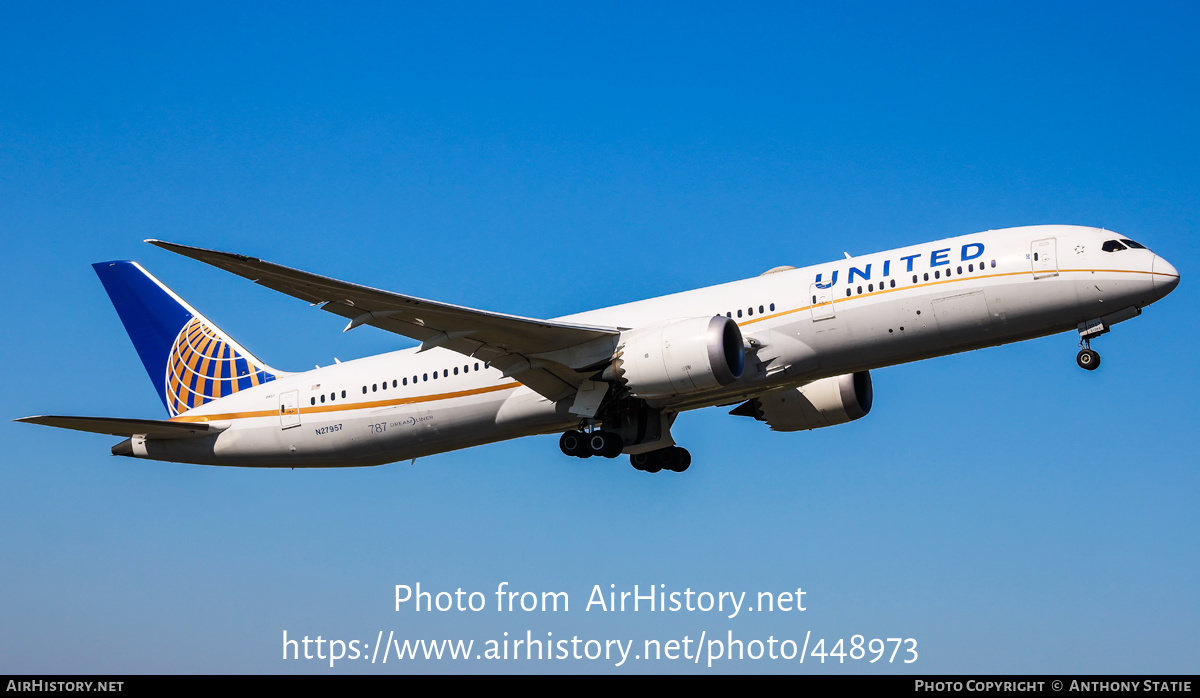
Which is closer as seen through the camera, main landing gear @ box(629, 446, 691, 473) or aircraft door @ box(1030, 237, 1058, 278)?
aircraft door @ box(1030, 237, 1058, 278)

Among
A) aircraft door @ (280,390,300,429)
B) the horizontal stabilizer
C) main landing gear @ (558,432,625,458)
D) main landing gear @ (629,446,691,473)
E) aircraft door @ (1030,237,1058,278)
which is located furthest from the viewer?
main landing gear @ (629,446,691,473)

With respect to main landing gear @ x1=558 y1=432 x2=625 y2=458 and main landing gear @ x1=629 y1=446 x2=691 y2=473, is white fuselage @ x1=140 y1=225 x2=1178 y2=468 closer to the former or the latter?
main landing gear @ x1=558 y1=432 x2=625 y2=458

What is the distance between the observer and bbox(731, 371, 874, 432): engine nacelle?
35.0 m

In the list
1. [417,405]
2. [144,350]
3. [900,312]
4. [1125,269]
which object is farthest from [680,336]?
[144,350]

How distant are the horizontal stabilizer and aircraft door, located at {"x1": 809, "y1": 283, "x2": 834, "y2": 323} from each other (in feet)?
57.1

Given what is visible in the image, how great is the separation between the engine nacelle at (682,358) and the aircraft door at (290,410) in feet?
32.4

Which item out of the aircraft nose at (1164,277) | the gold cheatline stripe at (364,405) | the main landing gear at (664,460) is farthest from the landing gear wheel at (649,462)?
the aircraft nose at (1164,277)

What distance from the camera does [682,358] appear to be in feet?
95.1

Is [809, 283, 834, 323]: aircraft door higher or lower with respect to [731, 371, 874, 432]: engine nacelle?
lower

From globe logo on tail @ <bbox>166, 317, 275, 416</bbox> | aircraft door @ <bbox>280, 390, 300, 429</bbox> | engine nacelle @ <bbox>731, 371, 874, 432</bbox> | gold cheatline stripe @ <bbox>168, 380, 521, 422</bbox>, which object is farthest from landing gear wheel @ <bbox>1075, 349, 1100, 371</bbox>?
globe logo on tail @ <bbox>166, 317, 275, 416</bbox>

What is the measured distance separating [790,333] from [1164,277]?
839 centimetres

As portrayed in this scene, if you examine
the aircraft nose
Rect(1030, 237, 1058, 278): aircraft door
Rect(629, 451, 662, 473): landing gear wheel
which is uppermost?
Rect(1030, 237, 1058, 278): aircraft door

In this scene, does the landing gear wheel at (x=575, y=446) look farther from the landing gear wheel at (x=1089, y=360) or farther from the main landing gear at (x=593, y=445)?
the landing gear wheel at (x=1089, y=360)
